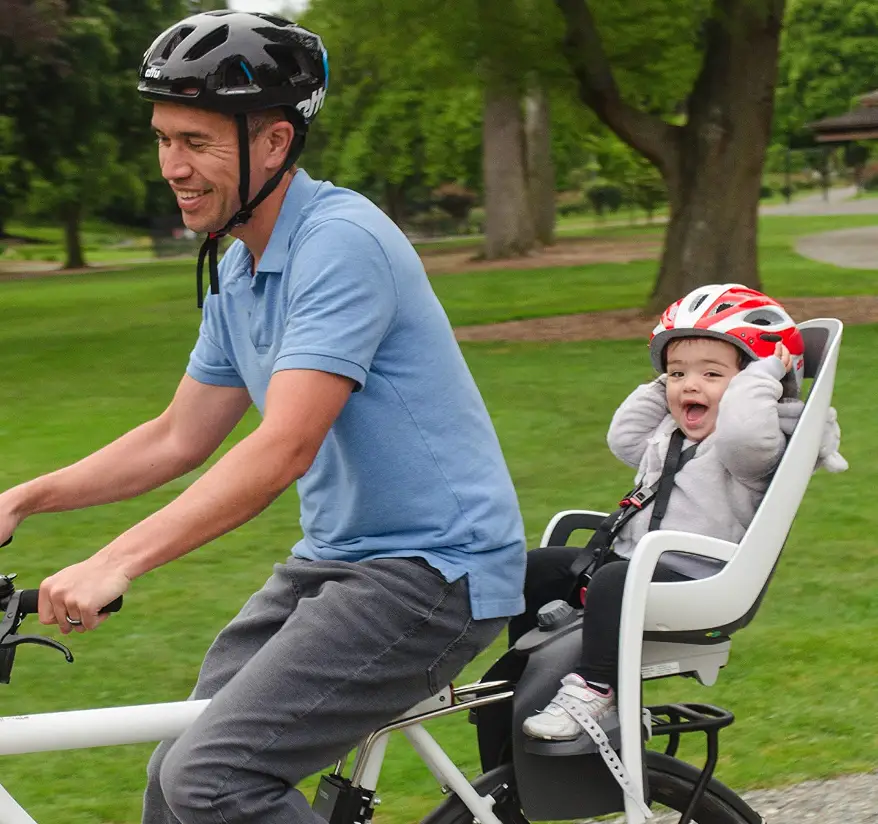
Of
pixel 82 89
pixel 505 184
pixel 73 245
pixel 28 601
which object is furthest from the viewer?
pixel 73 245

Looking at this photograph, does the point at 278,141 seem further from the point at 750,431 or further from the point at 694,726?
the point at 694,726

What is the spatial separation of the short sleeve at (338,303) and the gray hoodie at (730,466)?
783 millimetres

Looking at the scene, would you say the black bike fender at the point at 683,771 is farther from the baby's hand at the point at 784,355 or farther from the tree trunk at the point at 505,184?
the tree trunk at the point at 505,184

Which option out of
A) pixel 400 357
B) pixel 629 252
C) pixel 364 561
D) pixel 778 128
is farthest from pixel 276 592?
pixel 778 128

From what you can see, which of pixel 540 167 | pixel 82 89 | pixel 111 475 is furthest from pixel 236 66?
pixel 540 167

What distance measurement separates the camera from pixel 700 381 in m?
3.16

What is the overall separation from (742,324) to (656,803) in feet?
3.10

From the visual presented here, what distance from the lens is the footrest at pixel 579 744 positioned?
2654mm

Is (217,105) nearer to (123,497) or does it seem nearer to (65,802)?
(123,497)

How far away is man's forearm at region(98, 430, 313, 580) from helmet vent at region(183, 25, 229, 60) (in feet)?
1.98

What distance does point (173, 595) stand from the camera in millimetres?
7125

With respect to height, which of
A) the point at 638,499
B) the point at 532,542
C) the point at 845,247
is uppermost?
the point at 638,499

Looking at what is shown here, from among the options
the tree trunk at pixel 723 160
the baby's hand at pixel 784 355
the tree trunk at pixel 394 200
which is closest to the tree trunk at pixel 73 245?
the tree trunk at pixel 394 200

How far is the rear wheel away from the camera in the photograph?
2.79m
